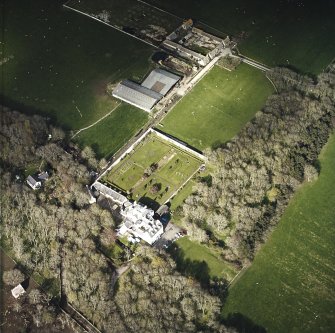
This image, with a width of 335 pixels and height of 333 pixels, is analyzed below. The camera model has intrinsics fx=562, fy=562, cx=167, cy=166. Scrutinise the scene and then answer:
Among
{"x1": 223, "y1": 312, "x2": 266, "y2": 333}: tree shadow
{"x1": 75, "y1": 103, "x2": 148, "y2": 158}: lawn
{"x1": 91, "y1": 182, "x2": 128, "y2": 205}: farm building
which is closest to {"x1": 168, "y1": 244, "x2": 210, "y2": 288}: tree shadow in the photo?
{"x1": 223, "y1": 312, "x2": 266, "y2": 333}: tree shadow

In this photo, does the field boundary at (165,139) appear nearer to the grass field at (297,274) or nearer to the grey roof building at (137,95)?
the grey roof building at (137,95)

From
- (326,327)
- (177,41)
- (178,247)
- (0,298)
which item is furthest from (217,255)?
(177,41)

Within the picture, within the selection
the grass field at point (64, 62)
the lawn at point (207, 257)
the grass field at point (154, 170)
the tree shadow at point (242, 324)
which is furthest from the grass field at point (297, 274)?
the grass field at point (64, 62)

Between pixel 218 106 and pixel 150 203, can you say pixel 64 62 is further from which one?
pixel 150 203

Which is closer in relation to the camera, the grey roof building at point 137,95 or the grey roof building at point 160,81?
the grey roof building at point 137,95

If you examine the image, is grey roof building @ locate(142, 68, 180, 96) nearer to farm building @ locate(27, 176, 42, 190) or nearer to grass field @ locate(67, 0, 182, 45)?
grass field @ locate(67, 0, 182, 45)

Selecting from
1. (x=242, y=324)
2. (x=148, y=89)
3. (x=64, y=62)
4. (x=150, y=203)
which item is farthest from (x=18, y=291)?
(x=64, y=62)
